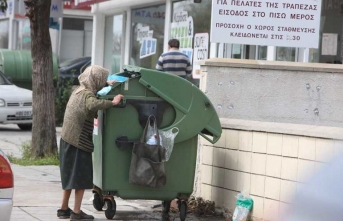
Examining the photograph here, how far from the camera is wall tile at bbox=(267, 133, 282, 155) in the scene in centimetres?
849

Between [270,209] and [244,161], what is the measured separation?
0.69 m

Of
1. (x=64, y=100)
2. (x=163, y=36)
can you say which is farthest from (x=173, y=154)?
(x=64, y=100)

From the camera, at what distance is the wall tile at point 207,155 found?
9547mm

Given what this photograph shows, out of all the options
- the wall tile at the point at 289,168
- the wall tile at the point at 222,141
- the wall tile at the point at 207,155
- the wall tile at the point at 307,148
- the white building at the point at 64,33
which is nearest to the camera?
the wall tile at the point at 307,148

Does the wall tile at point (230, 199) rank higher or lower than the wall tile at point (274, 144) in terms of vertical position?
lower

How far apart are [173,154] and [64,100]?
40.0 feet

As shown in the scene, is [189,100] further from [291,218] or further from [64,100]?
[64,100]

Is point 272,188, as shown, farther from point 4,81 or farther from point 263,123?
point 4,81

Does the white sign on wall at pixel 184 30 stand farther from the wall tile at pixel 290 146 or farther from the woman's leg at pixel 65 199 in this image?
the wall tile at pixel 290 146

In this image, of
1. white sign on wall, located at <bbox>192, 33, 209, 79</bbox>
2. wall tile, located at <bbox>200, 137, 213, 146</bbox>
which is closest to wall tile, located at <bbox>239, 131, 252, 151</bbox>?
wall tile, located at <bbox>200, 137, 213, 146</bbox>

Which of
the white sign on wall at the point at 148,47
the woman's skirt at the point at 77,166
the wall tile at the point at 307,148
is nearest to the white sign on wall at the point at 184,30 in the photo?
the white sign on wall at the point at 148,47

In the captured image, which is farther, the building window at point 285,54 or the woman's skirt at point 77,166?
the building window at point 285,54

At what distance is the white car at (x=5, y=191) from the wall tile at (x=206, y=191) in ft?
10.8

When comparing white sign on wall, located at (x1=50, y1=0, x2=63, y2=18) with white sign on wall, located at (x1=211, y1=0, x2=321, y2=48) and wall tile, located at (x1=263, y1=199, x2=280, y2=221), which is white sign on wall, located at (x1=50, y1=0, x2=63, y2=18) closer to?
white sign on wall, located at (x1=211, y1=0, x2=321, y2=48)
